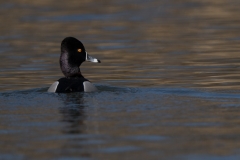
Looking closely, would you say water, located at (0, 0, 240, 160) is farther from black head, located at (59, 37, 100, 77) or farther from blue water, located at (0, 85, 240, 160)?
black head, located at (59, 37, 100, 77)

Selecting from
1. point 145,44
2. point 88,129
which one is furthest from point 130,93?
point 145,44

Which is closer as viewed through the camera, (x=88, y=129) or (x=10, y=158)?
(x=10, y=158)

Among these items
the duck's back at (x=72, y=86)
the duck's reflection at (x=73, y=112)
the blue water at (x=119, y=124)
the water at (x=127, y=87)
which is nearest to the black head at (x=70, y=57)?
the water at (x=127, y=87)

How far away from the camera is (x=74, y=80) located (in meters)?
12.0

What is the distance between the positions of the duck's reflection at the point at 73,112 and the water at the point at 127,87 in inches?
0.5

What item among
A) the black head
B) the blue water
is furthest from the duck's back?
the black head

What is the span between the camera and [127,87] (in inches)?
506

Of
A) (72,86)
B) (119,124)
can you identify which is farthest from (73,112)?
(72,86)

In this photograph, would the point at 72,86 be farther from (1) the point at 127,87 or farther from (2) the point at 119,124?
(2) the point at 119,124

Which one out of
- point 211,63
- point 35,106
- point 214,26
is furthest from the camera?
point 214,26

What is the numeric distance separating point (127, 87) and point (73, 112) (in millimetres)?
2807

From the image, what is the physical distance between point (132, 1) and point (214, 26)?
8767mm

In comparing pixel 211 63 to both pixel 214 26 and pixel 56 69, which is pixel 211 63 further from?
pixel 214 26

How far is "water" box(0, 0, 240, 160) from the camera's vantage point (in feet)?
27.1
